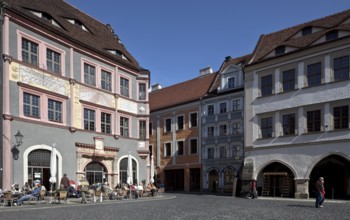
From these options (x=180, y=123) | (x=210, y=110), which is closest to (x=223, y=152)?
(x=210, y=110)

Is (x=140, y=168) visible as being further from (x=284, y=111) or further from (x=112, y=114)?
(x=284, y=111)

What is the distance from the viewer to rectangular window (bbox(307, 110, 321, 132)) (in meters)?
28.9

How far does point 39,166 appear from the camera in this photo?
24484mm

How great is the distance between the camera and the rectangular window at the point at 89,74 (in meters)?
29.0

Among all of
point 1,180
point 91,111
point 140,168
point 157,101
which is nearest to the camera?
point 1,180

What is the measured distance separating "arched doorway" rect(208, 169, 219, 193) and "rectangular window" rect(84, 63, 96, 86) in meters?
19.3

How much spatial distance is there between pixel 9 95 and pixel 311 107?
19901mm

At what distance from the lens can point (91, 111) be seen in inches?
1149

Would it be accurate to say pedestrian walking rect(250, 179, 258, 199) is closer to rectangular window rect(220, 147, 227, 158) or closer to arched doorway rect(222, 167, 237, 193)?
arched doorway rect(222, 167, 237, 193)

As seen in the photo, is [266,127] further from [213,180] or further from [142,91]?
[213,180]

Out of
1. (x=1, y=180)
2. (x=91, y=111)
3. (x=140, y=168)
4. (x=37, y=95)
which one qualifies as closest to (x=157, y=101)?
(x=140, y=168)

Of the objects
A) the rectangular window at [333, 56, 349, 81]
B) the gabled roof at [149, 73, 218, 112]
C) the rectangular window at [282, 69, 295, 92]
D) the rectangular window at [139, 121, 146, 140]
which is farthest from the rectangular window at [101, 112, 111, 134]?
the gabled roof at [149, 73, 218, 112]

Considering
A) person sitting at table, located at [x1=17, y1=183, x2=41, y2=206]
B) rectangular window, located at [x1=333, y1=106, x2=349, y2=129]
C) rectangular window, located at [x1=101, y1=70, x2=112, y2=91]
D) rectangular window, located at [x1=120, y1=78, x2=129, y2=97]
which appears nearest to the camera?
person sitting at table, located at [x1=17, y1=183, x2=41, y2=206]

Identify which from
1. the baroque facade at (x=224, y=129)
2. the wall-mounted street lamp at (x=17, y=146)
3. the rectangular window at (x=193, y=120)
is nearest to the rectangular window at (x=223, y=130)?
the baroque facade at (x=224, y=129)
